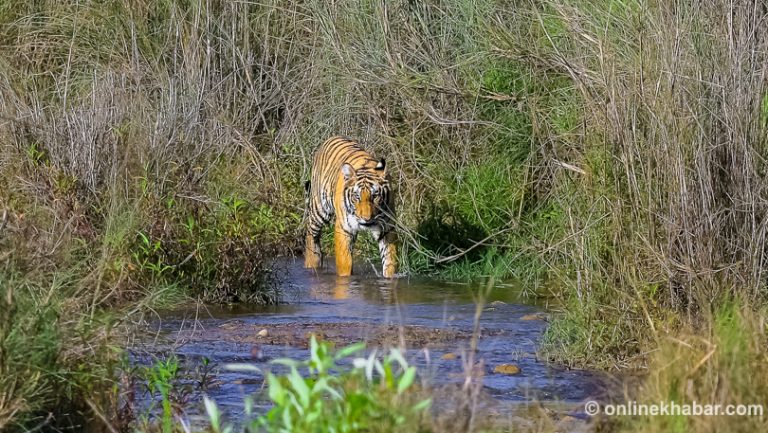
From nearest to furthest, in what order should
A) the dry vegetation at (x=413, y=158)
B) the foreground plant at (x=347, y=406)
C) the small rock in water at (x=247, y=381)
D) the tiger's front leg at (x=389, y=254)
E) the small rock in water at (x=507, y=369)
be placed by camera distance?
the foreground plant at (x=347, y=406) < the dry vegetation at (x=413, y=158) < the small rock in water at (x=247, y=381) < the small rock in water at (x=507, y=369) < the tiger's front leg at (x=389, y=254)

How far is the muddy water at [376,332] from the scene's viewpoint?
264 inches

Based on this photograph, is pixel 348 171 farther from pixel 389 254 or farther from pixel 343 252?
pixel 389 254

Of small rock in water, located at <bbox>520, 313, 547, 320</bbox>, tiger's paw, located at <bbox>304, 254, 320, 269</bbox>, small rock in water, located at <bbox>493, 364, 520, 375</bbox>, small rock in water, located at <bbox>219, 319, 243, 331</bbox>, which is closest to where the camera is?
small rock in water, located at <bbox>493, 364, 520, 375</bbox>

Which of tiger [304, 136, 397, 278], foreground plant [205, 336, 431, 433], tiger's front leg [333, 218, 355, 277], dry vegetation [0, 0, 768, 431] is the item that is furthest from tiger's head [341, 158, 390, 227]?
foreground plant [205, 336, 431, 433]

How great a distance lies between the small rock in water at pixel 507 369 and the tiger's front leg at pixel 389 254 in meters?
3.57

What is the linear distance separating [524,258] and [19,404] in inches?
225

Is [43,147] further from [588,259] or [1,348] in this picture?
[1,348]

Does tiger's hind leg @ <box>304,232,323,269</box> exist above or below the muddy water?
above

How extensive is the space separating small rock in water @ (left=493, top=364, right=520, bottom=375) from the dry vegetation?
0.86 feet

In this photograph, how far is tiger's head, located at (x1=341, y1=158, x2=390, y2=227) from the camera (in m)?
10.9

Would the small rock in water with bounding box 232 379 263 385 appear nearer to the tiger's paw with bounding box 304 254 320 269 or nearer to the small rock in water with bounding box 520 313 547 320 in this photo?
the small rock in water with bounding box 520 313 547 320

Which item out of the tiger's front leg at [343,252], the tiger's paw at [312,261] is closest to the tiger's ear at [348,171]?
the tiger's front leg at [343,252]

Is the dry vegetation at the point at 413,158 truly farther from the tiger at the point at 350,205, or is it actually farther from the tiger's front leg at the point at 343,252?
the tiger's front leg at the point at 343,252

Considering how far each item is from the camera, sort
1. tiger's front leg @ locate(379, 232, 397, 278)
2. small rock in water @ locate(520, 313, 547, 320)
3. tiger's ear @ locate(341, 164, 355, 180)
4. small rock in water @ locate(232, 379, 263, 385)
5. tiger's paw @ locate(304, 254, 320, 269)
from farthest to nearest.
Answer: tiger's paw @ locate(304, 254, 320, 269)
tiger's ear @ locate(341, 164, 355, 180)
tiger's front leg @ locate(379, 232, 397, 278)
small rock in water @ locate(520, 313, 547, 320)
small rock in water @ locate(232, 379, 263, 385)
